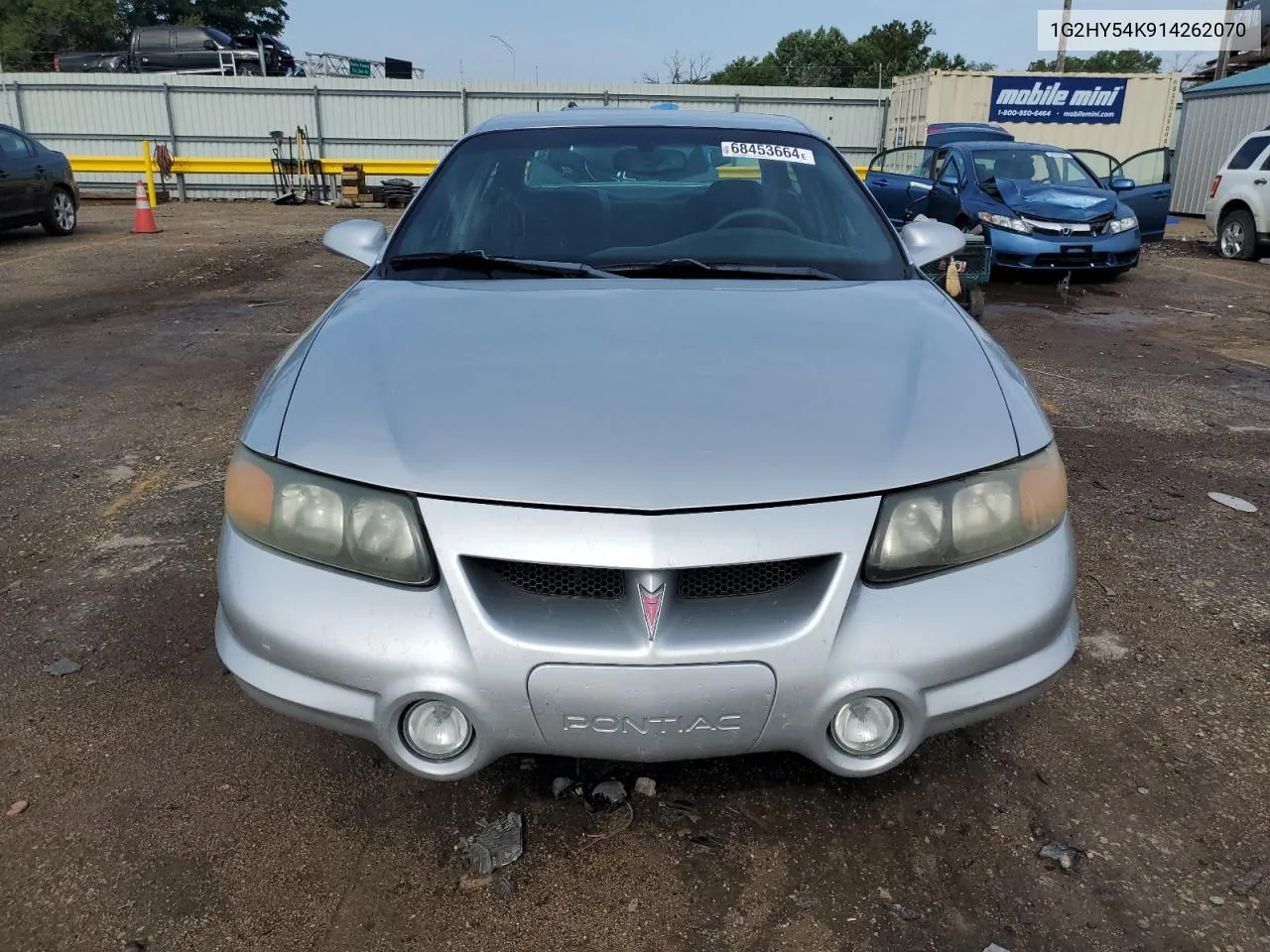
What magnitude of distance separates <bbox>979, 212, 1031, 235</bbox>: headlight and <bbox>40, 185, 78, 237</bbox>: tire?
11863 millimetres

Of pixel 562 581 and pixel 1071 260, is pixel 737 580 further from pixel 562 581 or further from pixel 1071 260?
pixel 1071 260

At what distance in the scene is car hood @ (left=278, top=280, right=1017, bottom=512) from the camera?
63.8 inches

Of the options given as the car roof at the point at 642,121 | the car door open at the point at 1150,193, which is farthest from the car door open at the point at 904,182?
the car roof at the point at 642,121

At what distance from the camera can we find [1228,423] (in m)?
5.15

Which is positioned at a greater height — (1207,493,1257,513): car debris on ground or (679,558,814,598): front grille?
(679,558,814,598): front grille

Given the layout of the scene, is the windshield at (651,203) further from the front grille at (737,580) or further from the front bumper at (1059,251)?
the front bumper at (1059,251)

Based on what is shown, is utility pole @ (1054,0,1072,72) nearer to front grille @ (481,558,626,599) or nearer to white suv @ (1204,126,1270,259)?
white suv @ (1204,126,1270,259)

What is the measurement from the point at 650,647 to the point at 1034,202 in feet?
31.6

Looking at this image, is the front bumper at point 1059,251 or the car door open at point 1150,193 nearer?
the front bumper at point 1059,251

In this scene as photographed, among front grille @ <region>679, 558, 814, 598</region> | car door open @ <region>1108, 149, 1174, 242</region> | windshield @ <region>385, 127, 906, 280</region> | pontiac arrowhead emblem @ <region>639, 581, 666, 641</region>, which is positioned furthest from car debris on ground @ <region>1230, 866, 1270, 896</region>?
car door open @ <region>1108, 149, 1174, 242</region>

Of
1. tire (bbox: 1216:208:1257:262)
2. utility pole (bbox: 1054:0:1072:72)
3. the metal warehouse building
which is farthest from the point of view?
utility pole (bbox: 1054:0:1072:72)

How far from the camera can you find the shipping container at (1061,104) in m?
19.1

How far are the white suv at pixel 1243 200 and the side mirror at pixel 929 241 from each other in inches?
439

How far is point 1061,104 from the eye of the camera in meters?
19.6
